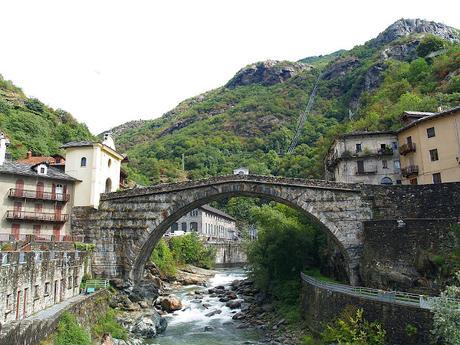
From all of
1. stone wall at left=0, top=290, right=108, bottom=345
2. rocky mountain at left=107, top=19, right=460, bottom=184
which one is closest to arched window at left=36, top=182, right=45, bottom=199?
stone wall at left=0, top=290, right=108, bottom=345

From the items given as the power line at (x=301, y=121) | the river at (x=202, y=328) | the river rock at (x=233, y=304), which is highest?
the power line at (x=301, y=121)

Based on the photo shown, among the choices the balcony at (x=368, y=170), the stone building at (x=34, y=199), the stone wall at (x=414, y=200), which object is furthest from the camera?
the balcony at (x=368, y=170)

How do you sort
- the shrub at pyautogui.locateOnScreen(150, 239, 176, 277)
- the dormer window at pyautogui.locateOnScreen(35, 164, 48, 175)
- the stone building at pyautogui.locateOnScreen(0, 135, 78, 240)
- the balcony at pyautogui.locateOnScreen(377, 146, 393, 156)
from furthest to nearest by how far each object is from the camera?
1. the shrub at pyautogui.locateOnScreen(150, 239, 176, 277)
2. the balcony at pyautogui.locateOnScreen(377, 146, 393, 156)
3. the dormer window at pyautogui.locateOnScreen(35, 164, 48, 175)
4. the stone building at pyautogui.locateOnScreen(0, 135, 78, 240)

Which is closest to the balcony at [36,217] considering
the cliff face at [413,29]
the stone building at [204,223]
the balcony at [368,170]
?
the balcony at [368,170]

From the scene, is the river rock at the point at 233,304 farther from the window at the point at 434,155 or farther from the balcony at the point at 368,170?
the window at the point at 434,155

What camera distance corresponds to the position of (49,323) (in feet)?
52.0

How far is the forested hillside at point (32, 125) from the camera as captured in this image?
54.0m

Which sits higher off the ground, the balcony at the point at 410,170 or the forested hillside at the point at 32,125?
the forested hillside at the point at 32,125

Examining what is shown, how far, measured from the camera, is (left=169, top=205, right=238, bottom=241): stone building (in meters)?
73.8

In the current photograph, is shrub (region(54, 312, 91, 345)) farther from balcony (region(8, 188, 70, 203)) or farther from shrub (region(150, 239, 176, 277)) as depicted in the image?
shrub (region(150, 239, 176, 277))

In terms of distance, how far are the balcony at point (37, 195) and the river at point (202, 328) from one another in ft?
42.8

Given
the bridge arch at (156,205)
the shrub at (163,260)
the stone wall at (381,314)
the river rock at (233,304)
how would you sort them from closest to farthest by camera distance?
the stone wall at (381,314) < the bridge arch at (156,205) < the river rock at (233,304) < the shrub at (163,260)

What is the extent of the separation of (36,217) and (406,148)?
31.7 metres

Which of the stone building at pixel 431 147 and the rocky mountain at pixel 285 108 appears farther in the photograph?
the rocky mountain at pixel 285 108
